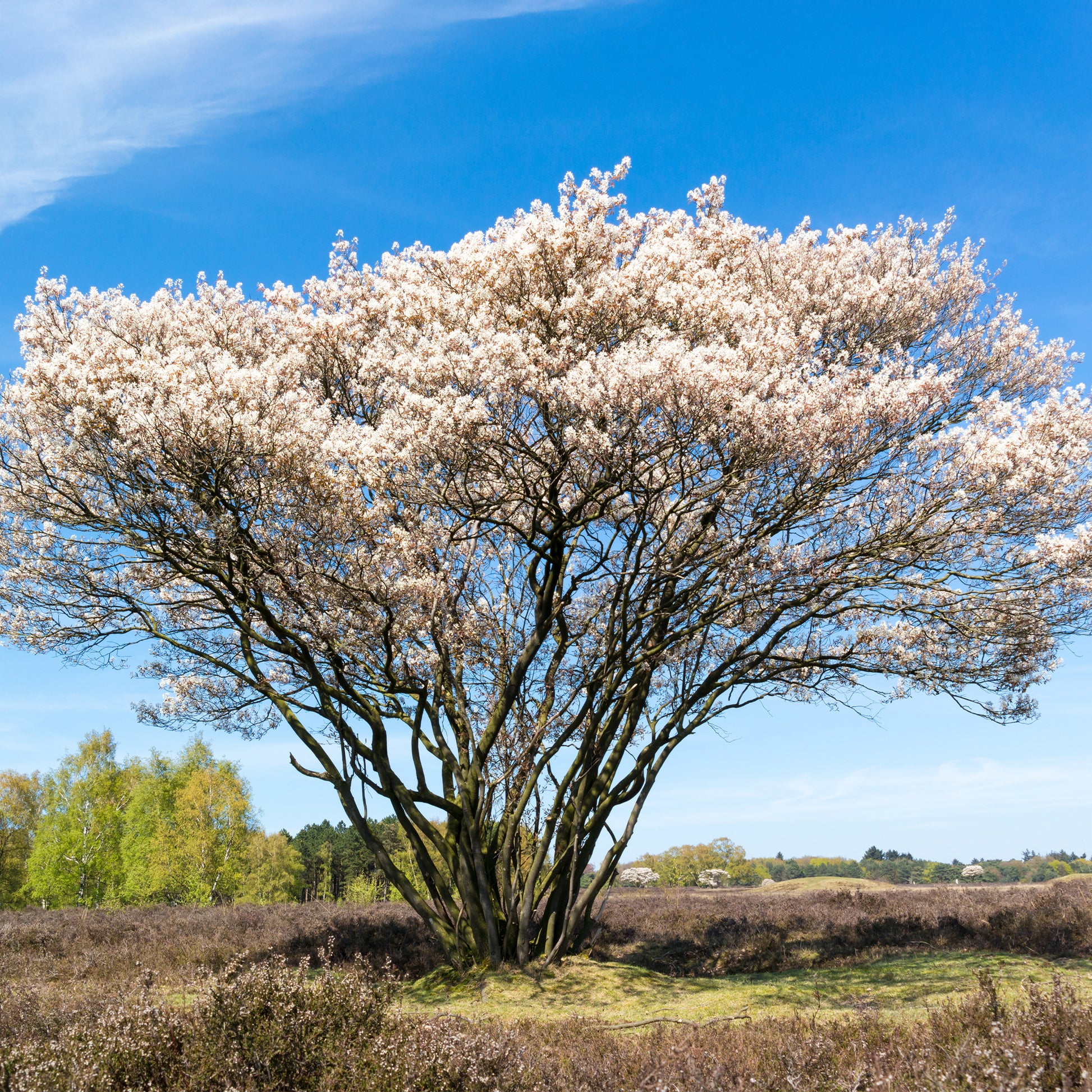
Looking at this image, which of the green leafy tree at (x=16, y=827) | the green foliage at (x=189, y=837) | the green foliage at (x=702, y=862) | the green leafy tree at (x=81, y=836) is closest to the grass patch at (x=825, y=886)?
the green foliage at (x=702, y=862)

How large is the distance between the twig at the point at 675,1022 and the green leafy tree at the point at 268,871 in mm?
43058

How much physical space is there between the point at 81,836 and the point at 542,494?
132 feet

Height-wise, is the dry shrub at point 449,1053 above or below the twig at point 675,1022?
above

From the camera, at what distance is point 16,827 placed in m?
50.3

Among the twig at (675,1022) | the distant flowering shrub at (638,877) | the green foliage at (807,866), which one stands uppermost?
the twig at (675,1022)

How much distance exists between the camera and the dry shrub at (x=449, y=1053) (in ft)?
15.2

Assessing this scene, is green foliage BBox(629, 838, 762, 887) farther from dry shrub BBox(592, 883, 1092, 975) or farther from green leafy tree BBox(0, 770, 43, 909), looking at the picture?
green leafy tree BBox(0, 770, 43, 909)

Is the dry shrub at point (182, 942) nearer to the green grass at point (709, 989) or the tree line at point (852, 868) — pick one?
the green grass at point (709, 989)

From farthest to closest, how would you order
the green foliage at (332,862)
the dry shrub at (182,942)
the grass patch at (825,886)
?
1. the green foliage at (332,862)
2. the grass patch at (825,886)
3. the dry shrub at (182,942)

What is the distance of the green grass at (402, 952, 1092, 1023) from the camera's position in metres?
9.34

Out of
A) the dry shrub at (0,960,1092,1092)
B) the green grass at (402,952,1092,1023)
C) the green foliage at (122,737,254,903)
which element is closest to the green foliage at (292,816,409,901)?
the green foliage at (122,737,254,903)

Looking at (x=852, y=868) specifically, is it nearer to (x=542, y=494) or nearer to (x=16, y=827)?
(x=16, y=827)

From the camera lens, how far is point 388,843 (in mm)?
41938

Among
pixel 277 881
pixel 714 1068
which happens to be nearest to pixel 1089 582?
pixel 714 1068
